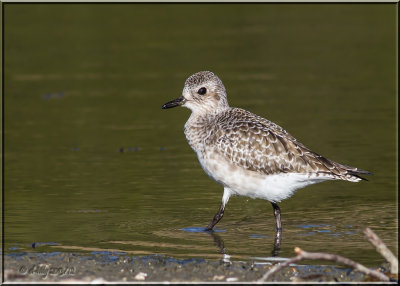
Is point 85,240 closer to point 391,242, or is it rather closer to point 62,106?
point 391,242

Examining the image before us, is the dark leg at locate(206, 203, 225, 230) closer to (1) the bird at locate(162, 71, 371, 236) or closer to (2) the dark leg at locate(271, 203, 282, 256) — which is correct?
(1) the bird at locate(162, 71, 371, 236)

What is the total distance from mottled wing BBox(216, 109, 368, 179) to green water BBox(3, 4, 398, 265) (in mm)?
855

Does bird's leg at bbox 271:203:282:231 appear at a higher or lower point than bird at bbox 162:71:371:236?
lower

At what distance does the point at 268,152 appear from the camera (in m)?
10.8

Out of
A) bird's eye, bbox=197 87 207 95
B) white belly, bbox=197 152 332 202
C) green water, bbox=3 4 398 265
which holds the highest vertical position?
bird's eye, bbox=197 87 207 95

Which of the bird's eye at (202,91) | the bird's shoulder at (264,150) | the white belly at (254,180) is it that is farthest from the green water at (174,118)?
the bird's eye at (202,91)

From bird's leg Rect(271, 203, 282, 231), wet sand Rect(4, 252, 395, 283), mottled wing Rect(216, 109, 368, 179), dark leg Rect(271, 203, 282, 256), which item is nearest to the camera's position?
wet sand Rect(4, 252, 395, 283)

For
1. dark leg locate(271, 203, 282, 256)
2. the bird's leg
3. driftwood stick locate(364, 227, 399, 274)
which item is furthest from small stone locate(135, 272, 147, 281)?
the bird's leg

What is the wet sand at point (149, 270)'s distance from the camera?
8422 mm

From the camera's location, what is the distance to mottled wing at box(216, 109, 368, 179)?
421 inches

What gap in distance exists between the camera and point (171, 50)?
75.6 feet

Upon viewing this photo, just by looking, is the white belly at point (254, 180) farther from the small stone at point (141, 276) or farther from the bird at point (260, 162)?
the small stone at point (141, 276)

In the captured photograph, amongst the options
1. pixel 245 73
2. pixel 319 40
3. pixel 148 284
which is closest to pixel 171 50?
pixel 245 73

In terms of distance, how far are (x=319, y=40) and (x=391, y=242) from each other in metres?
14.7
